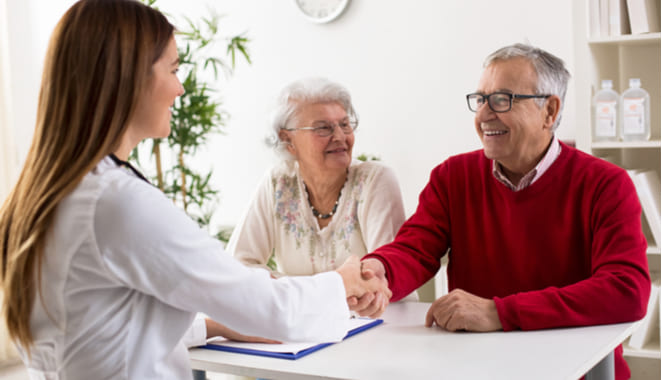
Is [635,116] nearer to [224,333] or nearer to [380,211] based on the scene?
[380,211]

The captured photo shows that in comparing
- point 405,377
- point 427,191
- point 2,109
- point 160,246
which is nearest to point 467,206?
point 427,191

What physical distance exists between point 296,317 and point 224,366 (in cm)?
27

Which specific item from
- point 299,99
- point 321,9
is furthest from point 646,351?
point 321,9

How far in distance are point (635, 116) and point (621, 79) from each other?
0.31 metres

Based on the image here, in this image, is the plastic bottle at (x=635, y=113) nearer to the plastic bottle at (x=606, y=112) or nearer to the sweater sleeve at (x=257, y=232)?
Answer: the plastic bottle at (x=606, y=112)

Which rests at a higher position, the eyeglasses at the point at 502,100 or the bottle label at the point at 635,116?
the eyeglasses at the point at 502,100

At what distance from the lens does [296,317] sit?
4.05 ft

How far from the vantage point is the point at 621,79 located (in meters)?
2.90

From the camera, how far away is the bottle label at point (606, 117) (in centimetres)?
269

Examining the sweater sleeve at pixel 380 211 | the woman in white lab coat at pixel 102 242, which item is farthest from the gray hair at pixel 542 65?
the woman in white lab coat at pixel 102 242

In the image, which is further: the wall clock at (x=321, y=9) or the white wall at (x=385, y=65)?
the wall clock at (x=321, y=9)

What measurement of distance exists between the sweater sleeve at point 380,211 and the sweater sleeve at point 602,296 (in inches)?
26.6

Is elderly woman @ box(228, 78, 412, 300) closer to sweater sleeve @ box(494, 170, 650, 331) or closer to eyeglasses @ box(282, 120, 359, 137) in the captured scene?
eyeglasses @ box(282, 120, 359, 137)

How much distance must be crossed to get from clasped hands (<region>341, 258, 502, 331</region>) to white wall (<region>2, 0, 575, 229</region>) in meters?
1.62
